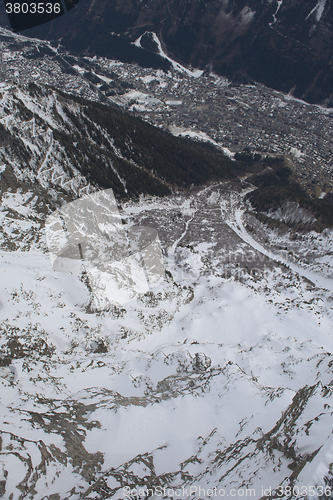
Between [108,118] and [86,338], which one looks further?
[108,118]

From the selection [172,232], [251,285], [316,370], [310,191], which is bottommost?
[172,232]

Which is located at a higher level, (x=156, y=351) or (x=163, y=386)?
(x=163, y=386)

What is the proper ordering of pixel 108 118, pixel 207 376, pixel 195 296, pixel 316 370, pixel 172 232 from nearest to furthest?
pixel 207 376 < pixel 316 370 < pixel 195 296 < pixel 172 232 < pixel 108 118

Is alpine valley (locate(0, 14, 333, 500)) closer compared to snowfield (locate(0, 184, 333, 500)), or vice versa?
snowfield (locate(0, 184, 333, 500))

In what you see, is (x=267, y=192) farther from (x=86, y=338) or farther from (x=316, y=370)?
(x=86, y=338)

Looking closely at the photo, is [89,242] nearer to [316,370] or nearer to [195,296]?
[195,296]

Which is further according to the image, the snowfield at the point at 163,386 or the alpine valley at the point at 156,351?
the alpine valley at the point at 156,351

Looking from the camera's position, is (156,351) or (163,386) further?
(156,351)

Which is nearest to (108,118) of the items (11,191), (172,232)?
(172,232)

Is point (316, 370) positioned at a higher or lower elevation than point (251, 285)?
higher

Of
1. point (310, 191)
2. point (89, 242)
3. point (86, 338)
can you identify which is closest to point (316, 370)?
point (86, 338)

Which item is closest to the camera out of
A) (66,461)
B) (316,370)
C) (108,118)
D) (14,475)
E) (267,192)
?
(14,475)
